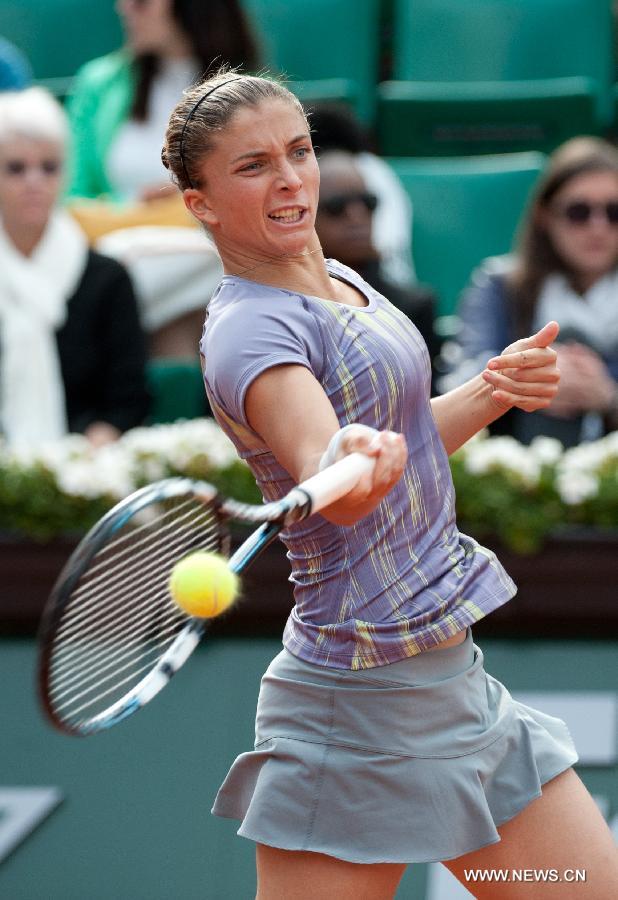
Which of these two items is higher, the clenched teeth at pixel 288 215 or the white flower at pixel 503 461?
the clenched teeth at pixel 288 215

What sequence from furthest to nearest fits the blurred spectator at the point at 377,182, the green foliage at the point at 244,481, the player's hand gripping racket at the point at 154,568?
the blurred spectator at the point at 377,182 < the green foliage at the point at 244,481 < the player's hand gripping racket at the point at 154,568

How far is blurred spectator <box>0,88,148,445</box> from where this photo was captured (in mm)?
4145

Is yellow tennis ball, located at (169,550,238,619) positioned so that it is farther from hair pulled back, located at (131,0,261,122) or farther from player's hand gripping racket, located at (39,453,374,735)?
hair pulled back, located at (131,0,261,122)

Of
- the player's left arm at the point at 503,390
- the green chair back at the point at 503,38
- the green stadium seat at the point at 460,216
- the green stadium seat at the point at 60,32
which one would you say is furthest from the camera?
the green stadium seat at the point at 60,32

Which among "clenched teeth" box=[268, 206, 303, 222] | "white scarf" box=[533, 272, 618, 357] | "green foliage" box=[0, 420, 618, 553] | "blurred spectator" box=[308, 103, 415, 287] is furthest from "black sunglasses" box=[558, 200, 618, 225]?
"clenched teeth" box=[268, 206, 303, 222]

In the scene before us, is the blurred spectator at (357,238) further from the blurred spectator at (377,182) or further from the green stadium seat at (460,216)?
the green stadium seat at (460,216)

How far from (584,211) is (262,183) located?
2462 millimetres

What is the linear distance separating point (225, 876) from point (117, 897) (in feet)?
0.77

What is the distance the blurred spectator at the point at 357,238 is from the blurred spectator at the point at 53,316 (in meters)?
0.59

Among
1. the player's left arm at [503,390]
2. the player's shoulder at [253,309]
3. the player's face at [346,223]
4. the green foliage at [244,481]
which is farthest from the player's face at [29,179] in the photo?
the player's shoulder at [253,309]

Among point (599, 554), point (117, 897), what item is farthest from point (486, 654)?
point (117, 897)

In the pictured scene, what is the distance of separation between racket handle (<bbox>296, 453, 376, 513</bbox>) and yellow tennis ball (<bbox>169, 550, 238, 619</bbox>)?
4.8 inches

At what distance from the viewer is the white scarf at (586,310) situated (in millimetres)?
4153

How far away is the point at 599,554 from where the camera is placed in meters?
3.32
